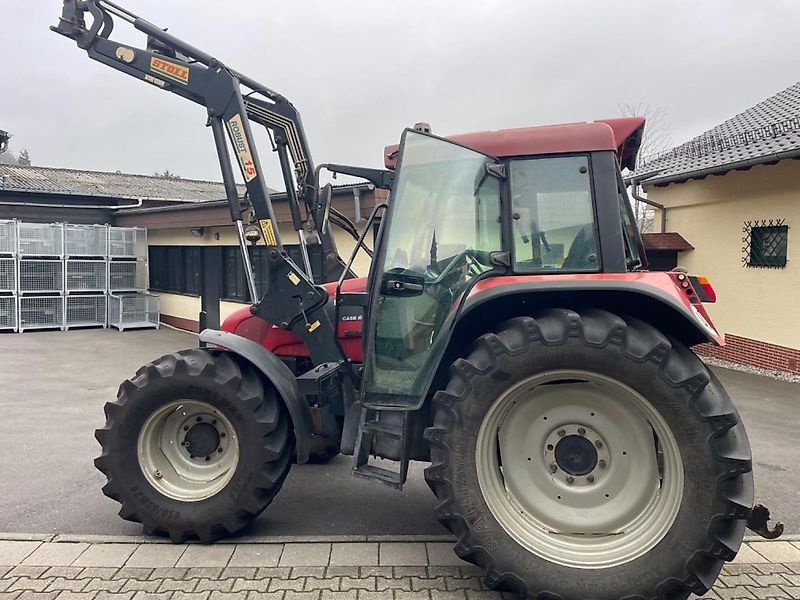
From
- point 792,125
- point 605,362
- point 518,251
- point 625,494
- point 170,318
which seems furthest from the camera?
point 170,318

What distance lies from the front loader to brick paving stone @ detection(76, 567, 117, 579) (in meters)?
0.36

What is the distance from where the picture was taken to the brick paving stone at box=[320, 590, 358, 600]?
2.85 metres

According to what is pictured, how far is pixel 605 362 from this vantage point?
104 inches

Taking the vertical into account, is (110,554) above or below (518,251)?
below

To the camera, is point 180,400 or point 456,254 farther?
point 180,400

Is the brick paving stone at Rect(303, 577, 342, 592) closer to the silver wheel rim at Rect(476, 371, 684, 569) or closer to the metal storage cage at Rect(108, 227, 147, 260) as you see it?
the silver wheel rim at Rect(476, 371, 684, 569)

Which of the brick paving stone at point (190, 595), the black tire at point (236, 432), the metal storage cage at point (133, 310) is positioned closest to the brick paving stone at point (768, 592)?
the black tire at point (236, 432)

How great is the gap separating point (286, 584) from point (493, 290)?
1847 millimetres

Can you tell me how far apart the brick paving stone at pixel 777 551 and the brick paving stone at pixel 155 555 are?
3.34m

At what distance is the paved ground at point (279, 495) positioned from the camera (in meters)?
3.78

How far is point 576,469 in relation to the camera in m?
2.95

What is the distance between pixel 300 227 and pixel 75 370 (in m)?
6.93

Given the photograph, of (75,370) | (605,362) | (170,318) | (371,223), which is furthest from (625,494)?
(170,318)

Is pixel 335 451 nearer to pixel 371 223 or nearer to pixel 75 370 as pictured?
pixel 371 223
